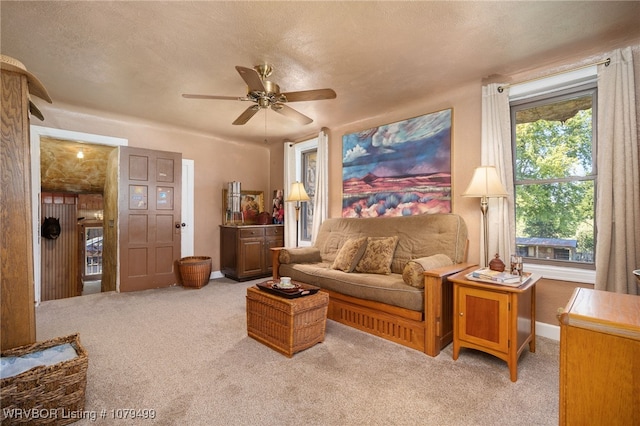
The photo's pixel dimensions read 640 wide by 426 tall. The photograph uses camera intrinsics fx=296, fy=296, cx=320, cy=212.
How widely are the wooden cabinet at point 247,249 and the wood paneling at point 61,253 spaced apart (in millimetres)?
3685

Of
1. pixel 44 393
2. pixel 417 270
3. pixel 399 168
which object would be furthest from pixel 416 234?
pixel 44 393

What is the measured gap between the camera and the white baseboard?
261 cm

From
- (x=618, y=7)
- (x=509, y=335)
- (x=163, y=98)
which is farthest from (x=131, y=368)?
(x=618, y=7)

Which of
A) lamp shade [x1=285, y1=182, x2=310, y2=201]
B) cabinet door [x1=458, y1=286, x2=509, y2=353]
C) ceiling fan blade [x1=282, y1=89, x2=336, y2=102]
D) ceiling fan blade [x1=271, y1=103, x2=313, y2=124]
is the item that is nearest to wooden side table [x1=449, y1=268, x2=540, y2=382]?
cabinet door [x1=458, y1=286, x2=509, y2=353]

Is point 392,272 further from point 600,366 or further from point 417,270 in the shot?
point 600,366

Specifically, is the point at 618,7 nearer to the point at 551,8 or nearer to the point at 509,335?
the point at 551,8

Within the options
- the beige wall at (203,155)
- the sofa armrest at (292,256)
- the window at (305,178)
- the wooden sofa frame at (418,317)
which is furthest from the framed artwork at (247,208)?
the wooden sofa frame at (418,317)

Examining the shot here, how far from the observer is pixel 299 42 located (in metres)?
2.38

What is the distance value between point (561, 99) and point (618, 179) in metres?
0.92

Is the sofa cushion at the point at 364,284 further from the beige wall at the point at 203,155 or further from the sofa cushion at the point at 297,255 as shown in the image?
the beige wall at the point at 203,155

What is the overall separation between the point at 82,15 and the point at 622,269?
4309 millimetres

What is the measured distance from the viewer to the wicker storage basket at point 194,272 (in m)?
4.44

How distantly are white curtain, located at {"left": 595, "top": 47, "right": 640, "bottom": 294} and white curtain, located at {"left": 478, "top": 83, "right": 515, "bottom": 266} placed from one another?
621mm

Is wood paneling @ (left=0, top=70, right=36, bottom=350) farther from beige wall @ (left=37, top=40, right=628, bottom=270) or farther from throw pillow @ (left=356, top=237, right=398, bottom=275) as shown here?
beige wall @ (left=37, top=40, right=628, bottom=270)
